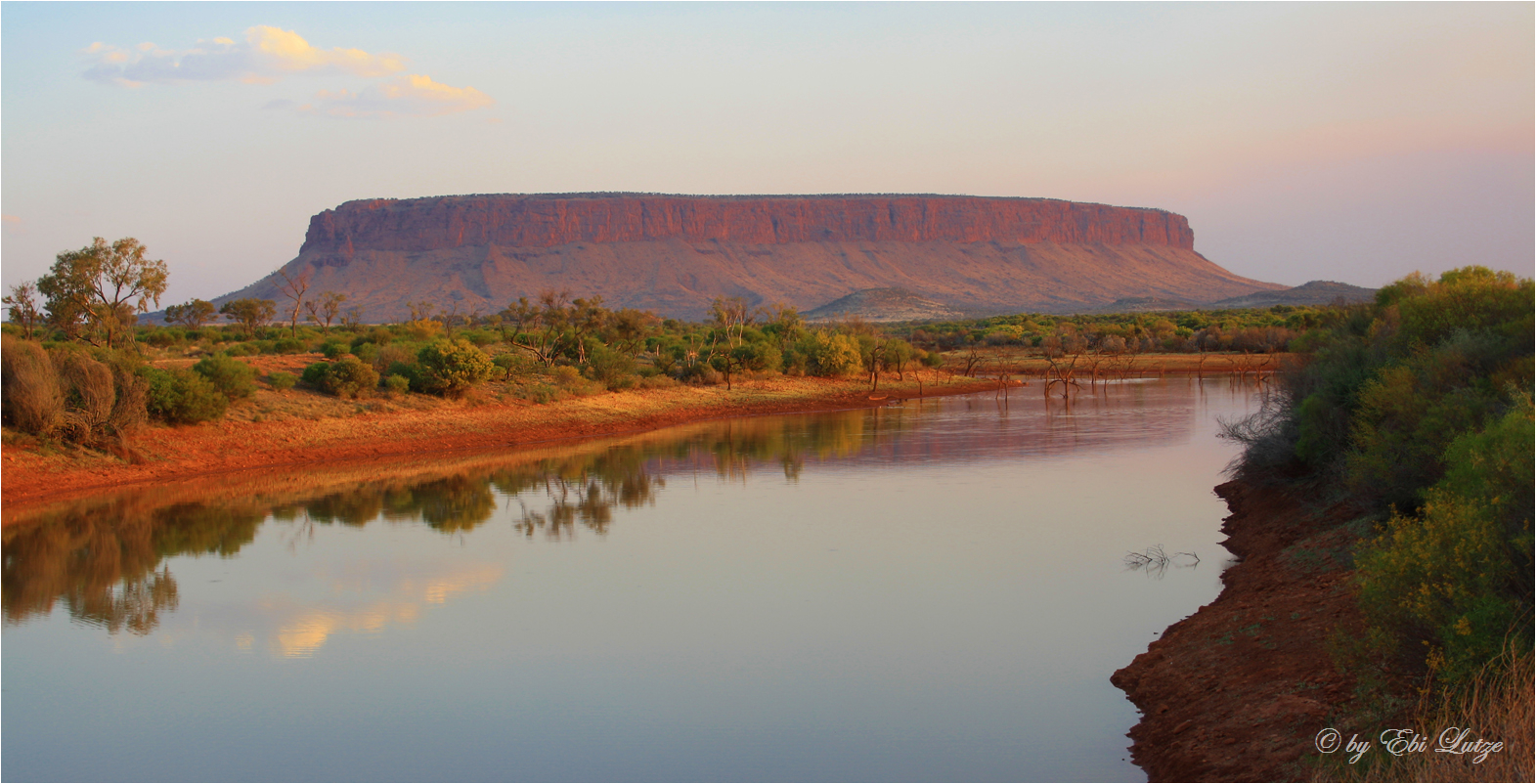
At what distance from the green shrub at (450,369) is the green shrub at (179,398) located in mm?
6271

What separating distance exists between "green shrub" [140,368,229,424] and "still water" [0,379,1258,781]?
3.15 meters

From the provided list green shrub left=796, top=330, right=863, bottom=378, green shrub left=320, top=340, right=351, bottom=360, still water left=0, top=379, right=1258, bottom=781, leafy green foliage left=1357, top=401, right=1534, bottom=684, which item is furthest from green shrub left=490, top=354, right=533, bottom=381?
leafy green foliage left=1357, top=401, right=1534, bottom=684

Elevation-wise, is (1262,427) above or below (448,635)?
above

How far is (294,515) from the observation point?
16.4 m

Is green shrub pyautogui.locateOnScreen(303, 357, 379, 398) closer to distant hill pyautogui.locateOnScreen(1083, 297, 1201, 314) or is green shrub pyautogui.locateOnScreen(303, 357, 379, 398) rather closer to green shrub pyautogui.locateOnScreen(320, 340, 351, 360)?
green shrub pyautogui.locateOnScreen(320, 340, 351, 360)

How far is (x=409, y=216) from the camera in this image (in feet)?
410

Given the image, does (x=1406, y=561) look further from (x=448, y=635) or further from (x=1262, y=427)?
(x=1262, y=427)

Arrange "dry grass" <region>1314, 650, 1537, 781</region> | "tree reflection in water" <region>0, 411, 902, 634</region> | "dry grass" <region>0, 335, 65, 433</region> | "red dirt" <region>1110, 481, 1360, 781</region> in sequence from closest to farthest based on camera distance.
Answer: "dry grass" <region>1314, 650, 1537, 781</region>, "red dirt" <region>1110, 481, 1360, 781</region>, "tree reflection in water" <region>0, 411, 902, 634</region>, "dry grass" <region>0, 335, 65, 433</region>

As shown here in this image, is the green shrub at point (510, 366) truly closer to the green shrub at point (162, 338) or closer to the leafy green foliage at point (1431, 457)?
the green shrub at point (162, 338)

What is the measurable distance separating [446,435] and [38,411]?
8350 mm

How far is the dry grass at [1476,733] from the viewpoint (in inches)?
188

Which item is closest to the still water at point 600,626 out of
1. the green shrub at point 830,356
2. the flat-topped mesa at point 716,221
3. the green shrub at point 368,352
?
the green shrub at point 368,352

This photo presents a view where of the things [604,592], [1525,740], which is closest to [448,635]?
[604,592]

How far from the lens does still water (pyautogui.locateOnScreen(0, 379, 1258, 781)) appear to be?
7391 mm
